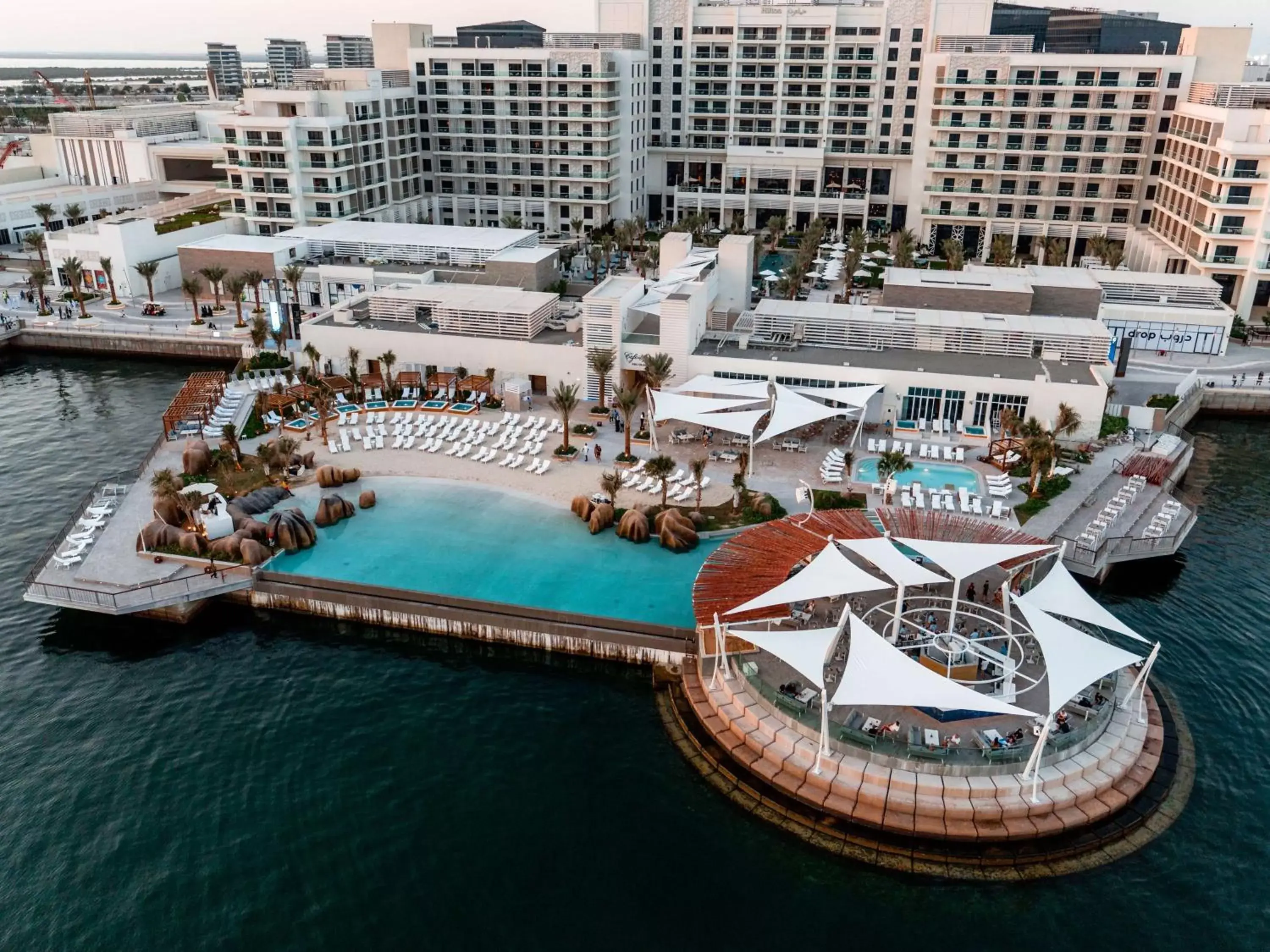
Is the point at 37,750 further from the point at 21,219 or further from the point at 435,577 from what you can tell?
the point at 21,219

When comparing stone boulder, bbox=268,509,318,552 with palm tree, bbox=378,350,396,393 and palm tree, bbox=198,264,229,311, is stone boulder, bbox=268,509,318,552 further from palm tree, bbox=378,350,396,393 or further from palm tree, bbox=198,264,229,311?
palm tree, bbox=198,264,229,311

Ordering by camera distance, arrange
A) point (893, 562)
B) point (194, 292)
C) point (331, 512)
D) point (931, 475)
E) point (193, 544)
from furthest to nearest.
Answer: point (194, 292), point (931, 475), point (331, 512), point (193, 544), point (893, 562)

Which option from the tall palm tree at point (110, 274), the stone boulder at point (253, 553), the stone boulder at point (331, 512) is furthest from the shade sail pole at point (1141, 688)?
the tall palm tree at point (110, 274)

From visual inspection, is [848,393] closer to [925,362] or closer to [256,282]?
[925,362]

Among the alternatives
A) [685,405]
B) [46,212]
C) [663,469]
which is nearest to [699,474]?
[663,469]

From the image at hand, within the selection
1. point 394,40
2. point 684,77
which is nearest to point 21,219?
point 394,40
